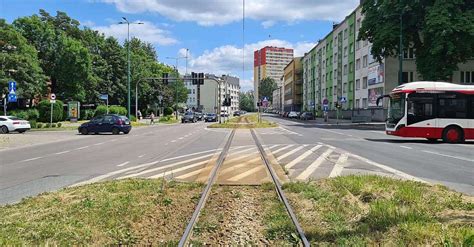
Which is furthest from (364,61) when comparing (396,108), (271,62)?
(271,62)

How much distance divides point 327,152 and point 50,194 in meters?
11.5

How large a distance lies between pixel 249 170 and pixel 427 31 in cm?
3154

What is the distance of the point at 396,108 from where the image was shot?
23594 millimetres

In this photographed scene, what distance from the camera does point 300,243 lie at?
5.12 meters

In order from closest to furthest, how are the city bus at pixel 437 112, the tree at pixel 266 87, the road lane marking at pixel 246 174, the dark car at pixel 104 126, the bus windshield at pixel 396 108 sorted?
the road lane marking at pixel 246 174 → the city bus at pixel 437 112 → the bus windshield at pixel 396 108 → the dark car at pixel 104 126 → the tree at pixel 266 87

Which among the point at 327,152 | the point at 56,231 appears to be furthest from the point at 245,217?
the point at 327,152

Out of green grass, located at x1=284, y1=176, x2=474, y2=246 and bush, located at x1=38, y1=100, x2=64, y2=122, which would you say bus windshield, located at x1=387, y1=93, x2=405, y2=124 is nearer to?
green grass, located at x1=284, y1=176, x2=474, y2=246

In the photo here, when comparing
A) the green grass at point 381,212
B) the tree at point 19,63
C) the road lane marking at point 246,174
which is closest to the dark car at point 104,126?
the tree at point 19,63

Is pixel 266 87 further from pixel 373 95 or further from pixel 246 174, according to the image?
pixel 246 174

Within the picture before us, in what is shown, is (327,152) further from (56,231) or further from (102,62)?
(102,62)

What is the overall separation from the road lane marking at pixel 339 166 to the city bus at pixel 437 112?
27.8 feet

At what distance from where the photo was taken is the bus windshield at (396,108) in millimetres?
23125

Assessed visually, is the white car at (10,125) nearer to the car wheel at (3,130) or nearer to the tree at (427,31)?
the car wheel at (3,130)

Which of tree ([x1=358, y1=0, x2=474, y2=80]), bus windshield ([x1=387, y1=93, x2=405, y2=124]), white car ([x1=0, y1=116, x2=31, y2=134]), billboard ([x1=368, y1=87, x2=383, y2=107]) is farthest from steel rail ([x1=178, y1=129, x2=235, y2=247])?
billboard ([x1=368, y1=87, x2=383, y2=107])
